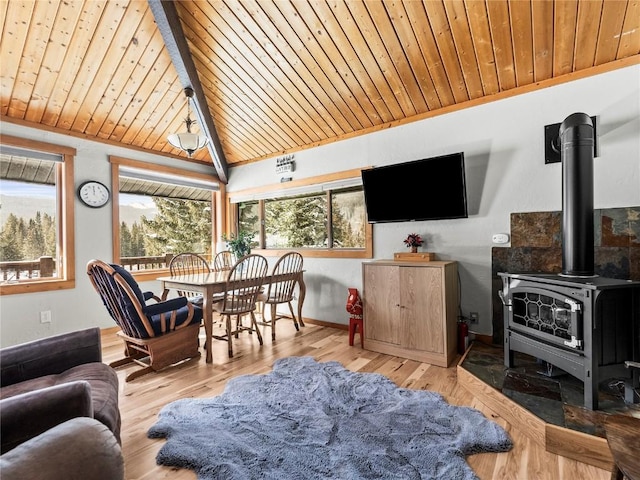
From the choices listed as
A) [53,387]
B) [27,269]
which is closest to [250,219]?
[27,269]

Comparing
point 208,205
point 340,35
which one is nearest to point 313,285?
point 208,205

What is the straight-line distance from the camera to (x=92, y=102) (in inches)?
141

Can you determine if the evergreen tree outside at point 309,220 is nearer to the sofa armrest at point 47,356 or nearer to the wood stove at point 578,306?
the wood stove at point 578,306

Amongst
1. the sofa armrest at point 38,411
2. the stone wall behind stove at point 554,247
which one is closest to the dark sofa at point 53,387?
the sofa armrest at point 38,411

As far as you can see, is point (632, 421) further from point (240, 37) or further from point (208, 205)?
point (208, 205)

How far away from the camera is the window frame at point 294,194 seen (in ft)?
13.2

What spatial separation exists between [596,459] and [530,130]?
2.59m

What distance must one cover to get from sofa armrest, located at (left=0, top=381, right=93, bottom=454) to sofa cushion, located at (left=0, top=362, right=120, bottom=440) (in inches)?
9.4

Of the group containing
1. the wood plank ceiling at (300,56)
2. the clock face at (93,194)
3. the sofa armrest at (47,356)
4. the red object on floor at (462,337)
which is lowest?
the red object on floor at (462,337)

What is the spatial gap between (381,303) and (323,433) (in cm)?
159

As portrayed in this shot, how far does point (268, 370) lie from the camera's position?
2852 mm

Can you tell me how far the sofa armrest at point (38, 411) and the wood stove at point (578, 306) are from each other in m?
2.60

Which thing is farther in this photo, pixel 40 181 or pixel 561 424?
pixel 40 181

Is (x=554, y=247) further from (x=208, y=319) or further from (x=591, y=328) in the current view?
(x=208, y=319)
